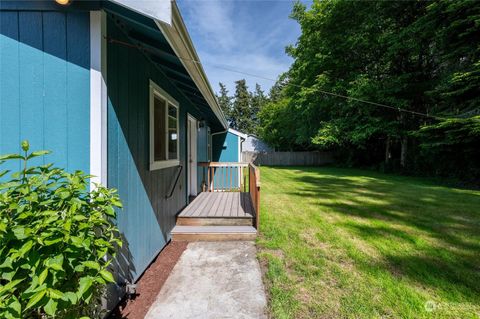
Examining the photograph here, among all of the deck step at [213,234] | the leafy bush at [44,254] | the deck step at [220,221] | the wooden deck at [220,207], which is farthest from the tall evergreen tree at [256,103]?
the leafy bush at [44,254]

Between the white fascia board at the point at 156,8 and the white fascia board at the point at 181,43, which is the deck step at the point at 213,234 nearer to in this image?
the white fascia board at the point at 181,43

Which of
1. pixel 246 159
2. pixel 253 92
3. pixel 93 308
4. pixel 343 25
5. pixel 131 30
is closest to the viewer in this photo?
pixel 93 308

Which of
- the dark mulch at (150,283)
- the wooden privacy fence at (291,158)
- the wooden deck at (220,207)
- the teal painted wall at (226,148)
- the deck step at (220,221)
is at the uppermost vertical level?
the teal painted wall at (226,148)

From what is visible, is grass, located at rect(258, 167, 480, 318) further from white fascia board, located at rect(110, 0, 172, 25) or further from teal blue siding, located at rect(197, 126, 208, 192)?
white fascia board, located at rect(110, 0, 172, 25)

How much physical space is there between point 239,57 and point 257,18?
4.05m

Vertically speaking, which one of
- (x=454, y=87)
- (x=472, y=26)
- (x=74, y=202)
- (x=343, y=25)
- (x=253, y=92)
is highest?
(x=253, y=92)

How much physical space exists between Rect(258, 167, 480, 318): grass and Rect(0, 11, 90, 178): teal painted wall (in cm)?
242

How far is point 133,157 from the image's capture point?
255 centimetres

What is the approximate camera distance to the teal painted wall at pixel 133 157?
7.09 feet

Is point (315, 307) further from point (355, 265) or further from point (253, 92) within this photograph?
point (253, 92)

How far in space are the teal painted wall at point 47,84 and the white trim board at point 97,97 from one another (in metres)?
0.05

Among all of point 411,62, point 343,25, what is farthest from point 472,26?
point 343,25

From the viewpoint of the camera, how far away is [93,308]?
1.48m

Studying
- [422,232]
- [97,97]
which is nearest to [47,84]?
[97,97]
